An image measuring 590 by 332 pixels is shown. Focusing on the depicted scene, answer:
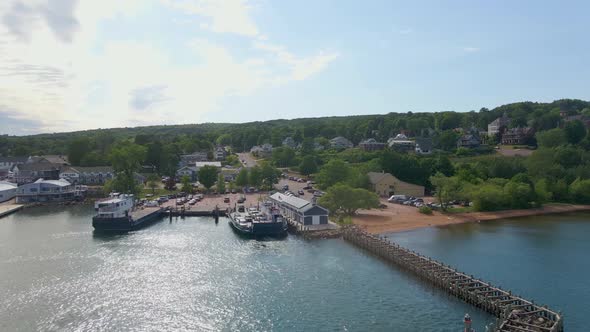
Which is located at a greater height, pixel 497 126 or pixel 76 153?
pixel 497 126

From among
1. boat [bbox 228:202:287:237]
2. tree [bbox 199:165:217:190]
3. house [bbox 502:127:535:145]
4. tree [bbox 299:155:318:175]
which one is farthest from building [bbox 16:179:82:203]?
house [bbox 502:127:535:145]

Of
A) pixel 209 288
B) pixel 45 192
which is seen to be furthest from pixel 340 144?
pixel 209 288

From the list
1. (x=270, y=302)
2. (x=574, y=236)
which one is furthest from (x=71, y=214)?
(x=574, y=236)

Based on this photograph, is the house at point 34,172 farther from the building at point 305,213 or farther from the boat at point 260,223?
the building at point 305,213

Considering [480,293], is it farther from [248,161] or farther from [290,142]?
[290,142]

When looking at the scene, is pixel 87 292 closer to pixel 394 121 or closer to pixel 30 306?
pixel 30 306
